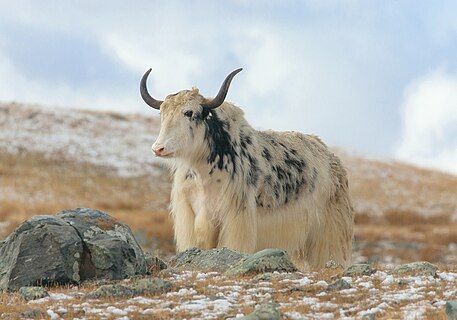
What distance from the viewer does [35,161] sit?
50.5 m

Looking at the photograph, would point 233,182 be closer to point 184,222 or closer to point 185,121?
point 184,222

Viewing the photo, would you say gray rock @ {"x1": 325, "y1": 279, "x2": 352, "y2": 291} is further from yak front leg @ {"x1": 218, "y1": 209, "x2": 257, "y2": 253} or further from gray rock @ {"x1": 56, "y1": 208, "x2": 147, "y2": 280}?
yak front leg @ {"x1": 218, "y1": 209, "x2": 257, "y2": 253}

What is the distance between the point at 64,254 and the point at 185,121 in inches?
135

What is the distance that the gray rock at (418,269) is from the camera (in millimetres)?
11375

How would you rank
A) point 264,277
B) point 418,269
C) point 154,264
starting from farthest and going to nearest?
1. point 154,264
2. point 418,269
3. point 264,277

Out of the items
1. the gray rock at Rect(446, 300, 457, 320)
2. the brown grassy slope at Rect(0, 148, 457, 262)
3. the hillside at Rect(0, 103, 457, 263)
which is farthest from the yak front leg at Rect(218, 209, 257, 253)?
the hillside at Rect(0, 103, 457, 263)

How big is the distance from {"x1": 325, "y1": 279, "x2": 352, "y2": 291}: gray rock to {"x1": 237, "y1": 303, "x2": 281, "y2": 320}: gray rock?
66.1 inches

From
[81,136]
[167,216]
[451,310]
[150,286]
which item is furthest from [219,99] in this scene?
[81,136]

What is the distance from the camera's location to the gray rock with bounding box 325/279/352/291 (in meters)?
10.6

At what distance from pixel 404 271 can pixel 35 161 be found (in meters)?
41.2

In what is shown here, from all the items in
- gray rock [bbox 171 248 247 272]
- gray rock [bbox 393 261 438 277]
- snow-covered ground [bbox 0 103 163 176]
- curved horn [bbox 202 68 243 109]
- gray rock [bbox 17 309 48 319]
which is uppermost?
snow-covered ground [bbox 0 103 163 176]

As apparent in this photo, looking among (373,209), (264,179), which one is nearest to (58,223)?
(264,179)

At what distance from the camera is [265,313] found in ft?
29.0

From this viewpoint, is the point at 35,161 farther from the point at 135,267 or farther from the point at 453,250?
the point at 135,267
